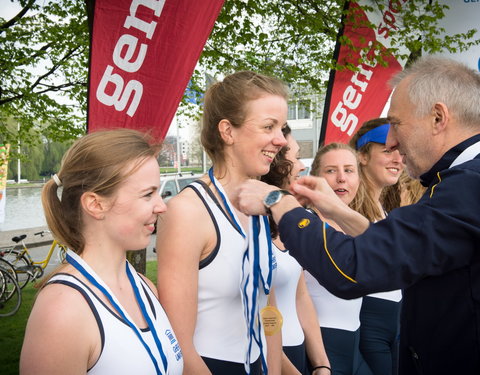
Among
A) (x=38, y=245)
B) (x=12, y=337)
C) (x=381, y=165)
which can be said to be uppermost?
(x=381, y=165)

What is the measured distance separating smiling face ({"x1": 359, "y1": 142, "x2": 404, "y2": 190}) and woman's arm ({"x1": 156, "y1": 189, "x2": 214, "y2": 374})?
90.4 inches

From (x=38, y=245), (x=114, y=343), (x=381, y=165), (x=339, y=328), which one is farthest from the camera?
(x=38, y=245)

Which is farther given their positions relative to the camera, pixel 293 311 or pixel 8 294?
pixel 8 294

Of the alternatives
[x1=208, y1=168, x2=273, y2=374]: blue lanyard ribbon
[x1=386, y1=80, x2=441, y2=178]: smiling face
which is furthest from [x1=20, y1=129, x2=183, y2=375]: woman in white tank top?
[x1=386, y1=80, x2=441, y2=178]: smiling face

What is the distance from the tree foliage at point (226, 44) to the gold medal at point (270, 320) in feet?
16.8

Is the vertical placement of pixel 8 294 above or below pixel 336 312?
below

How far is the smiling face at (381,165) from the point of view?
3916 millimetres

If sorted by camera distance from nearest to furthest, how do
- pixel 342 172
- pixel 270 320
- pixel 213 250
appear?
pixel 213 250
pixel 270 320
pixel 342 172

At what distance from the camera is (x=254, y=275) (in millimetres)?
2066

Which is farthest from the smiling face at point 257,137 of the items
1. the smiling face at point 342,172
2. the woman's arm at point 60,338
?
the smiling face at point 342,172

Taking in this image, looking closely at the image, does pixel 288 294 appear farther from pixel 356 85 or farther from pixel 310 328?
pixel 356 85

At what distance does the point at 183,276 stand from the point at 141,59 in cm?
172

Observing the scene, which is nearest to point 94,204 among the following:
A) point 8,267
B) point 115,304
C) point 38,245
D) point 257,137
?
point 115,304

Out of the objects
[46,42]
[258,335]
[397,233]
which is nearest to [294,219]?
[397,233]
